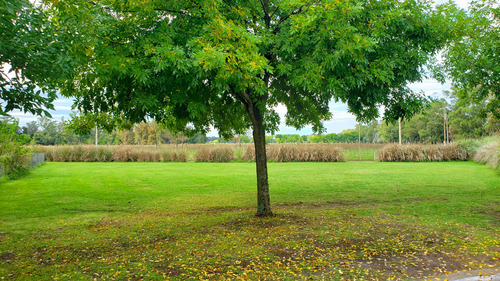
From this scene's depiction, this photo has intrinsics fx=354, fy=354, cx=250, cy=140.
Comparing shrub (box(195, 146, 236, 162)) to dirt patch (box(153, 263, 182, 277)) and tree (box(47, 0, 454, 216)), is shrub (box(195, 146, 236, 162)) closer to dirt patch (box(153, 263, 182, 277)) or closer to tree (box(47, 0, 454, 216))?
tree (box(47, 0, 454, 216))

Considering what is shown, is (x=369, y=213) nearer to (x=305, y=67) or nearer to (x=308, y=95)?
(x=308, y=95)

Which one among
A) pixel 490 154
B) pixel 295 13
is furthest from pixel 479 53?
pixel 490 154

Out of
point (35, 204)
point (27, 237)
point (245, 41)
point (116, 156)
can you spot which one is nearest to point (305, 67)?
point (245, 41)

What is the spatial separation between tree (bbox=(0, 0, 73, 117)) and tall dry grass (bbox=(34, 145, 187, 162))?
2405cm

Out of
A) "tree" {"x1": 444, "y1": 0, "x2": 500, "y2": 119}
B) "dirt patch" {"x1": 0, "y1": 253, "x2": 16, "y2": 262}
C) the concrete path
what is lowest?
the concrete path

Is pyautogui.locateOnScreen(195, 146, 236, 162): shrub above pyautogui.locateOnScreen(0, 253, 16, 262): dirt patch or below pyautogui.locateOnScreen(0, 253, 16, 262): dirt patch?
above

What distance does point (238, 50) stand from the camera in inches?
206

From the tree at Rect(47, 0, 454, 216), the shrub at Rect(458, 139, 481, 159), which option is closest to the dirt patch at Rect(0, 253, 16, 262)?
the tree at Rect(47, 0, 454, 216)

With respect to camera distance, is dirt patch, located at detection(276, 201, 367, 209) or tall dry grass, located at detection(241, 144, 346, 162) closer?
dirt patch, located at detection(276, 201, 367, 209)

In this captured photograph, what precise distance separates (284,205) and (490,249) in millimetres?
4892

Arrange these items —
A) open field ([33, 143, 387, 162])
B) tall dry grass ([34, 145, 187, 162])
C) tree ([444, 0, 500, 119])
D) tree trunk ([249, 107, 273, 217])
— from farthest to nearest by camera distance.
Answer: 1. tall dry grass ([34, 145, 187, 162])
2. open field ([33, 143, 387, 162])
3. tree ([444, 0, 500, 119])
4. tree trunk ([249, 107, 273, 217])

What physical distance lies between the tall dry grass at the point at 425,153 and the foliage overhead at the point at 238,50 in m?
20.7

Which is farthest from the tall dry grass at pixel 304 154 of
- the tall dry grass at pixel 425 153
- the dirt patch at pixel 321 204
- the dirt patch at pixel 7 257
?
the dirt patch at pixel 7 257

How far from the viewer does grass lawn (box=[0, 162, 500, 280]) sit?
4.78 m
